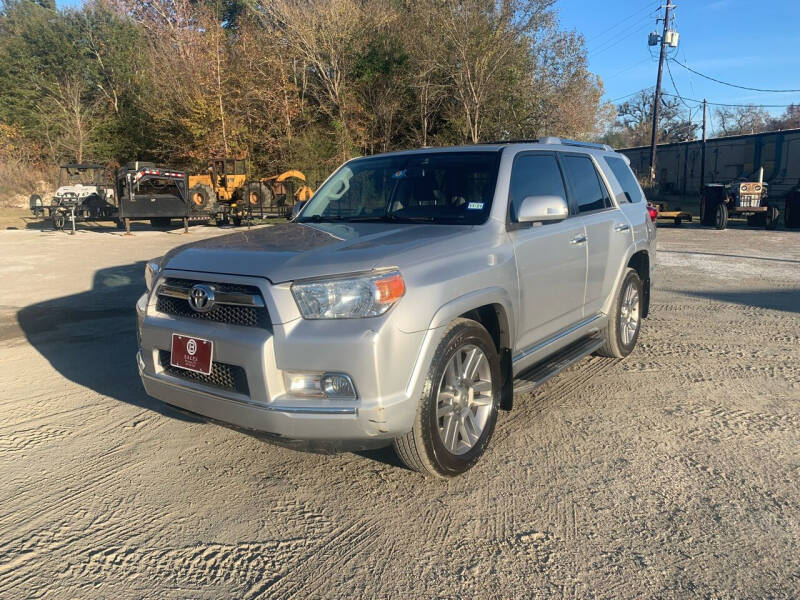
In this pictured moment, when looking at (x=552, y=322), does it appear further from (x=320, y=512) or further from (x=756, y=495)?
(x=320, y=512)

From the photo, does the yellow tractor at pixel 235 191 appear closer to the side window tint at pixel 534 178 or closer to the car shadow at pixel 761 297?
the car shadow at pixel 761 297

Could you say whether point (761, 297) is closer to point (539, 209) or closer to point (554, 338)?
point (554, 338)

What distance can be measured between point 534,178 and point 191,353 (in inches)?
105

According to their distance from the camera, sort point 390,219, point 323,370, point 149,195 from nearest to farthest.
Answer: point 323,370, point 390,219, point 149,195

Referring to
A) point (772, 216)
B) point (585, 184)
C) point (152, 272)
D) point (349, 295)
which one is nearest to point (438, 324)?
point (349, 295)

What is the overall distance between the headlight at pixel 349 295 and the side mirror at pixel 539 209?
1.16 meters

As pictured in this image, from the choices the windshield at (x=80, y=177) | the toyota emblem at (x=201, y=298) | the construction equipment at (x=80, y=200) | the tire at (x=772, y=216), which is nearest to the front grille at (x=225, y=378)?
the toyota emblem at (x=201, y=298)

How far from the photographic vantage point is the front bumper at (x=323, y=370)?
9.63 feet

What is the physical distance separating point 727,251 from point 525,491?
1290cm

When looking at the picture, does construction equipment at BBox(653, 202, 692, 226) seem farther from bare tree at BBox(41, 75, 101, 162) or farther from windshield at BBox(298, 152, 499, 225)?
bare tree at BBox(41, 75, 101, 162)

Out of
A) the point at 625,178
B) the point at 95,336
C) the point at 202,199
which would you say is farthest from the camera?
the point at 202,199

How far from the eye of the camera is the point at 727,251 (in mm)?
14078

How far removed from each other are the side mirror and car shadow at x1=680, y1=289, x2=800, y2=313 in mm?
5384

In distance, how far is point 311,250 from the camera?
3336mm
